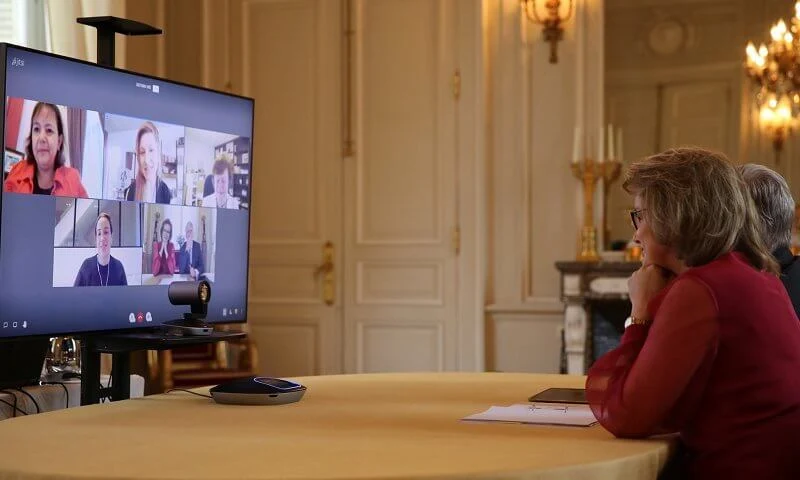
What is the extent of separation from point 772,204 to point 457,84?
357 centimetres

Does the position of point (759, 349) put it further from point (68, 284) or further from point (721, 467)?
point (68, 284)

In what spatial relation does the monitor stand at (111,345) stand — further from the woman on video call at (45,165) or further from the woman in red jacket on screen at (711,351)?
the woman in red jacket on screen at (711,351)

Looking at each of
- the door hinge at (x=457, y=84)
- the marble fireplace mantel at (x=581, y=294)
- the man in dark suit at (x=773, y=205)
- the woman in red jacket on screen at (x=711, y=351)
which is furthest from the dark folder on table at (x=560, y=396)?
the door hinge at (x=457, y=84)

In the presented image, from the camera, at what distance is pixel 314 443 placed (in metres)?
1.55

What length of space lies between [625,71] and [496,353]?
65.9 inches

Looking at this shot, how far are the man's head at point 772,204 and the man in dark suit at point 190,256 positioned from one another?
1270mm

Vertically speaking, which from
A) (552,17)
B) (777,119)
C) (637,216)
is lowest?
(637,216)

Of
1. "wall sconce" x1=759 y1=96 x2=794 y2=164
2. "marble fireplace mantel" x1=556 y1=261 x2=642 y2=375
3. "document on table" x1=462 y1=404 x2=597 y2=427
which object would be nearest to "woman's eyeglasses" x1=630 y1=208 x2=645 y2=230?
"document on table" x1=462 y1=404 x2=597 y2=427

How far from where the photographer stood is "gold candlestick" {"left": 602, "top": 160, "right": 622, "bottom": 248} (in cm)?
561

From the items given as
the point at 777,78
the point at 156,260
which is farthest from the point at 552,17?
the point at 156,260

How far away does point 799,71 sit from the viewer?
496 cm

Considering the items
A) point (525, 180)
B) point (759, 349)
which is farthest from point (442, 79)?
point (759, 349)

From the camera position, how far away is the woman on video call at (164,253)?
2.40m

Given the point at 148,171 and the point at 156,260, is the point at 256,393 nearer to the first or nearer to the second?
the point at 156,260
